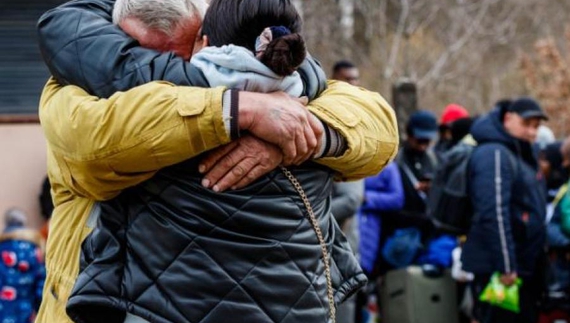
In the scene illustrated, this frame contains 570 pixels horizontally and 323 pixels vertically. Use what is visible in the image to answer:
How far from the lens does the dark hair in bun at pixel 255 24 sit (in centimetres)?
388

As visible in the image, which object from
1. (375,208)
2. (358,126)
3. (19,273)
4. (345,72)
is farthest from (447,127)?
(358,126)

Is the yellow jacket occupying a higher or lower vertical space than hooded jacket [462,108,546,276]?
higher

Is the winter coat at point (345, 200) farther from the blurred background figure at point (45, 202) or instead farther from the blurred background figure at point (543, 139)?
the blurred background figure at point (543, 139)

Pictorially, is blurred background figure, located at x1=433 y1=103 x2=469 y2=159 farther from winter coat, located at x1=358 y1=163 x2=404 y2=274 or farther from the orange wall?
the orange wall

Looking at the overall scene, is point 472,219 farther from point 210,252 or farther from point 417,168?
point 210,252

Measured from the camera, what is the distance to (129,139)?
12.7 ft

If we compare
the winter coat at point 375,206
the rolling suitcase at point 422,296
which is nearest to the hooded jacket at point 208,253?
the winter coat at point 375,206

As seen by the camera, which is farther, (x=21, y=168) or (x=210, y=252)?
(x=21, y=168)

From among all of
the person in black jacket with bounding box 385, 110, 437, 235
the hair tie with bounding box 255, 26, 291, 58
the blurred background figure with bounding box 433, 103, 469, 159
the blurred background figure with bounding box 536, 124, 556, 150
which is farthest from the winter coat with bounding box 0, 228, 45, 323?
the hair tie with bounding box 255, 26, 291, 58

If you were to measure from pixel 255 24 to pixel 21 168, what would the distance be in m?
7.93

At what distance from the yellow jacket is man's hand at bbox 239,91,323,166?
0.08m

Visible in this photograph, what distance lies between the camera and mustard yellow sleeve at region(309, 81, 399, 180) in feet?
13.6

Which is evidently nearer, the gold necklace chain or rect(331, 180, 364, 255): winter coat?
the gold necklace chain

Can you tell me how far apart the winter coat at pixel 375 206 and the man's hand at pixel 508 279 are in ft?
5.20
